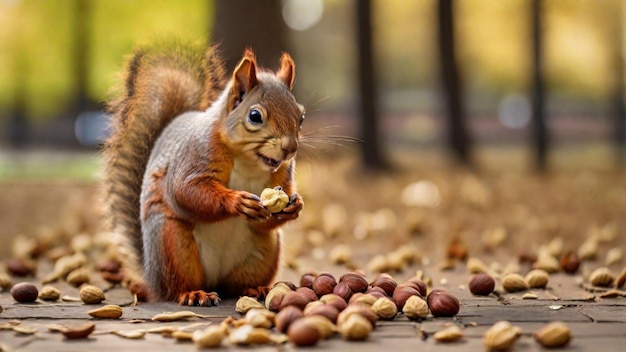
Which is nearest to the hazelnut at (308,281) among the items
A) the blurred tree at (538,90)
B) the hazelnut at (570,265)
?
the hazelnut at (570,265)

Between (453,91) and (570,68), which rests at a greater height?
(570,68)

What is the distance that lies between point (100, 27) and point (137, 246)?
13890 millimetres

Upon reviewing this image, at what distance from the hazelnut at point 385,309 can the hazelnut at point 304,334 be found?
369 mm

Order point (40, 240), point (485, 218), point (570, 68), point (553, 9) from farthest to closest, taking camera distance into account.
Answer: point (570, 68) → point (553, 9) → point (485, 218) → point (40, 240)

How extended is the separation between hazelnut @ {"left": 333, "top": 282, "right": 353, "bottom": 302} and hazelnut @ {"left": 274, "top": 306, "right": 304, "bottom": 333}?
375 millimetres

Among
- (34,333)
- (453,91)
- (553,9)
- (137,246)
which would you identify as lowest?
(34,333)

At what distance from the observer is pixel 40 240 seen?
4.82m

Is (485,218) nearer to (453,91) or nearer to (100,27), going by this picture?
(453,91)

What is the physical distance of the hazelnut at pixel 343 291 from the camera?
2.76 meters

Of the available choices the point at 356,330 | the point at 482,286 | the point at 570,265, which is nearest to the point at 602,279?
the point at 570,265

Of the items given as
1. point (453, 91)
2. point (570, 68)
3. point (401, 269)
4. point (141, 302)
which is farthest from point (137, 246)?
point (570, 68)

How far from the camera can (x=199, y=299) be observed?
2818 millimetres

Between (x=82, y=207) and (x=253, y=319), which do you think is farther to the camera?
(x=82, y=207)

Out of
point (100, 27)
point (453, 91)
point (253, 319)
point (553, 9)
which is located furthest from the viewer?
point (100, 27)
